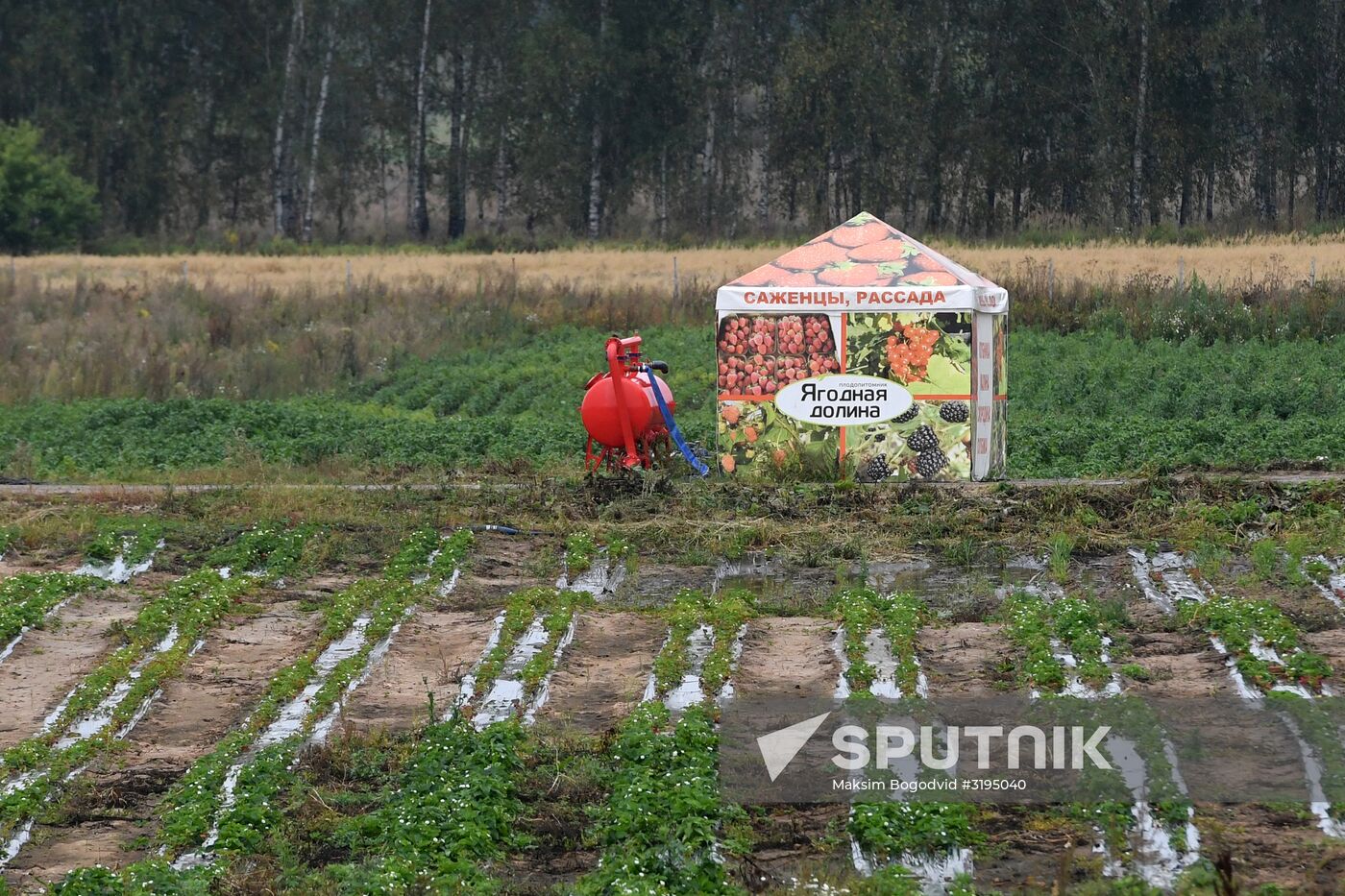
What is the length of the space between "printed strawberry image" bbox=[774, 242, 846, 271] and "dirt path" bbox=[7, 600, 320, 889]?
269 inches

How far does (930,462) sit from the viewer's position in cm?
1689

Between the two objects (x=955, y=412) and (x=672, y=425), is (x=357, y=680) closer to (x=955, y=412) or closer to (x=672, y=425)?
(x=672, y=425)

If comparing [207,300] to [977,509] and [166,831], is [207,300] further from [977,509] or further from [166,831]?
[166,831]

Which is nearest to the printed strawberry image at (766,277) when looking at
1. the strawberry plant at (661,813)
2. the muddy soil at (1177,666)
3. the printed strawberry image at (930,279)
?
the printed strawberry image at (930,279)

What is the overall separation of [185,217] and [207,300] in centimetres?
4261

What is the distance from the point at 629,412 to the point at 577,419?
20.2 feet

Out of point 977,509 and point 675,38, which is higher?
point 675,38

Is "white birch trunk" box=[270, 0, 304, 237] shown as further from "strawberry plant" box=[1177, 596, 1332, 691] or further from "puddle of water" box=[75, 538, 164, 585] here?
"strawberry plant" box=[1177, 596, 1332, 691]

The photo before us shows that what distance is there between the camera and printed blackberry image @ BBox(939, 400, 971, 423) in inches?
656

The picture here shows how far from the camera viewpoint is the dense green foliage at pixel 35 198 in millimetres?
56781

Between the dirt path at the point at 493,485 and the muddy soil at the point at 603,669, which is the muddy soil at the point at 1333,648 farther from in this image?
the dirt path at the point at 493,485

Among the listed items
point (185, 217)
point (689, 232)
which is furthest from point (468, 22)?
point (185, 217)

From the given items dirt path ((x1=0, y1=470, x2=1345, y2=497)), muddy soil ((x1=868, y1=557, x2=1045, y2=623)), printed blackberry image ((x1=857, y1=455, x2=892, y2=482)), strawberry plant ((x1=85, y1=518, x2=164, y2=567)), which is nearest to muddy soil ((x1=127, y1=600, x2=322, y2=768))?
strawberry plant ((x1=85, y1=518, x2=164, y2=567))

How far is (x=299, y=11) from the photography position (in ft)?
193
